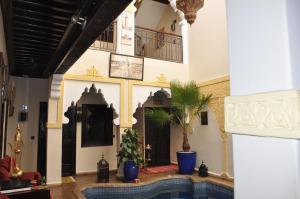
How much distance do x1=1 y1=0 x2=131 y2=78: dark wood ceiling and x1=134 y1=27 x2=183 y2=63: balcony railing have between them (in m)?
4.43

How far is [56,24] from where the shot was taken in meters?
2.61

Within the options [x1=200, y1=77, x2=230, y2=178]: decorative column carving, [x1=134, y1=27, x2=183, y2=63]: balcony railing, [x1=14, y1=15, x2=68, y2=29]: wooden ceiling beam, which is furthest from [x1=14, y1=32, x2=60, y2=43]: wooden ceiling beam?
Result: [x1=134, y1=27, x2=183, y2=63]: balcony railing

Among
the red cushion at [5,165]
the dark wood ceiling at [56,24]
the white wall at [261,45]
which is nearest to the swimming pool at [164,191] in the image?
the red cushion at [5,165]

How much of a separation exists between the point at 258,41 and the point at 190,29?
281 inches

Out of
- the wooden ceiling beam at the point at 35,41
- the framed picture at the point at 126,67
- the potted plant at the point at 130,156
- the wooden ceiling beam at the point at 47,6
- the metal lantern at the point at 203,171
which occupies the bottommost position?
the metal lantern at the point at 203,171

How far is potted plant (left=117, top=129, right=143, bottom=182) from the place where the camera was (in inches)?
215

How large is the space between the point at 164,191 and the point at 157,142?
2591 mm

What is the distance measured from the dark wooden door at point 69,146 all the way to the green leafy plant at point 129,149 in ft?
5.93

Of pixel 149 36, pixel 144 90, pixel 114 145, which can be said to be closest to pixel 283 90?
pixel 144 90

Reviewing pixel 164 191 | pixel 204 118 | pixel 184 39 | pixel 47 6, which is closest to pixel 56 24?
pixel 47 6

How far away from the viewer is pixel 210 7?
664 centimetres

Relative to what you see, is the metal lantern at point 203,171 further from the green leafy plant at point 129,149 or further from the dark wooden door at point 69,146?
the dark wooden door at point 69,146

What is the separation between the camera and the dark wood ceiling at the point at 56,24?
6.15 feet

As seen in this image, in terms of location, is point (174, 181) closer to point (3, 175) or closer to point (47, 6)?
point (3, 175)
